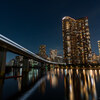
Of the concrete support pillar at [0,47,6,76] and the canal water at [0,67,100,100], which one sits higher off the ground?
the concrete support pillar at [0,47,6,76]

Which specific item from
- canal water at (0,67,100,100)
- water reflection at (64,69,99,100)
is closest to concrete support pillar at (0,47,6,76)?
canal water at (0,67,100,100)

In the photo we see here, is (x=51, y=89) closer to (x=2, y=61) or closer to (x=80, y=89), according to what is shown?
(x=80, y=89)

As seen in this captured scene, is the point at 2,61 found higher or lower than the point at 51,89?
higher

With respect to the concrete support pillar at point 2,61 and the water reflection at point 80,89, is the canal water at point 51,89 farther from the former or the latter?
the concrete support pillar at point 2,61

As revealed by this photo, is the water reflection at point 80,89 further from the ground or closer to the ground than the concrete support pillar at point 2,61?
closer to the ground

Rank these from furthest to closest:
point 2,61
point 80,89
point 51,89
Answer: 1. point 2,61
2. point 51,89
3. point 80,89

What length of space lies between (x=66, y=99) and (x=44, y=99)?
3.19m

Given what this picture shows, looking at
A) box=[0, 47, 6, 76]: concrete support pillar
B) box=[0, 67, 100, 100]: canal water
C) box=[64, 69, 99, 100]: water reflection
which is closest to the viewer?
box=[64, 69, 99, 100]: water reflection

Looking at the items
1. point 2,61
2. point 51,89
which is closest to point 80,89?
point 51,89

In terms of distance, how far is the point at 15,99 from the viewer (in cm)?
1184

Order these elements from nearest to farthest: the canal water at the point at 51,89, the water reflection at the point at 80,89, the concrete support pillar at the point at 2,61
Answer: the water reflection at the point at 80,89
the canal water at the point at 51,89
the concrete support pillar at the point at 2,61

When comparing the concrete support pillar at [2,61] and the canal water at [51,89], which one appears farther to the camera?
the concrete support pillar at [2,61]

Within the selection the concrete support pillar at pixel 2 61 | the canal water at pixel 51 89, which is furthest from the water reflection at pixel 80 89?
the concrete support pillar at pixel 2 61

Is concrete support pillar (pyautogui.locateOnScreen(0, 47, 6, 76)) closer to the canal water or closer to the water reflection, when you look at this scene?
the canal water
